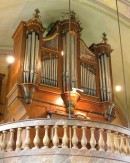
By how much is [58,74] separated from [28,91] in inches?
46.2

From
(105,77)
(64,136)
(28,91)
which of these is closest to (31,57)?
(28,91)

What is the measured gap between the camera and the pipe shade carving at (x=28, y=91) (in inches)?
313

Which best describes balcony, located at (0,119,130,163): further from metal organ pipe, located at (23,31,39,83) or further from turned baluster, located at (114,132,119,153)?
metal organ pipe, located at (23,31,39,83)

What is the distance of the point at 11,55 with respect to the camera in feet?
35.4

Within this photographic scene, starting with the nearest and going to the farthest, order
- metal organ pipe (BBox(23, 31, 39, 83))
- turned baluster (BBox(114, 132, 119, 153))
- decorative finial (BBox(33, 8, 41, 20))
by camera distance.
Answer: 1. turned baluster (BBox(114, 132, 119, 153))
2. metal organ pipe (BBox(23, 31, 39, 83))
3. decorative finial (BBox(33, 8, 41, 20))

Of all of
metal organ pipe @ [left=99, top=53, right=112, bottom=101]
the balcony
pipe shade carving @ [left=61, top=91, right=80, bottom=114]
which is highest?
metal organ pipe @ [left=99, top=53, right=112, bottom=101]

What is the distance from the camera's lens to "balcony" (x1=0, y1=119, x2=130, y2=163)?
577cm

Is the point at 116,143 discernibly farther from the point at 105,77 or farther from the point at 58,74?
the point at 105,77

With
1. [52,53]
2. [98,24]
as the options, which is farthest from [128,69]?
[52,53]

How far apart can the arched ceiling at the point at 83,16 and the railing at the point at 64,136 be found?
15.2 ft

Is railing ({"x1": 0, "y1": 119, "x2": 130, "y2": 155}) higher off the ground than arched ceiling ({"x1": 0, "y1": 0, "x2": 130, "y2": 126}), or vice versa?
arched ceiling ({"x1": 0, "y1": 0, "x2": 130, "y2": 126})

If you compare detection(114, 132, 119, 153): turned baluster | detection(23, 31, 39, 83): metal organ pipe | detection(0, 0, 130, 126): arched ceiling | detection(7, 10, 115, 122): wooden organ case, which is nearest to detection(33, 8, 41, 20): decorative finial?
detection(7, 10, 115, 122): wooden organ case

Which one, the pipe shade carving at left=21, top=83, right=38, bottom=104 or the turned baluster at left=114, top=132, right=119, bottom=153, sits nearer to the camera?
the turned baluster at left=114, top=132, right=119, bottom=153

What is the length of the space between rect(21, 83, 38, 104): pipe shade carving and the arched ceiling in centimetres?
279
